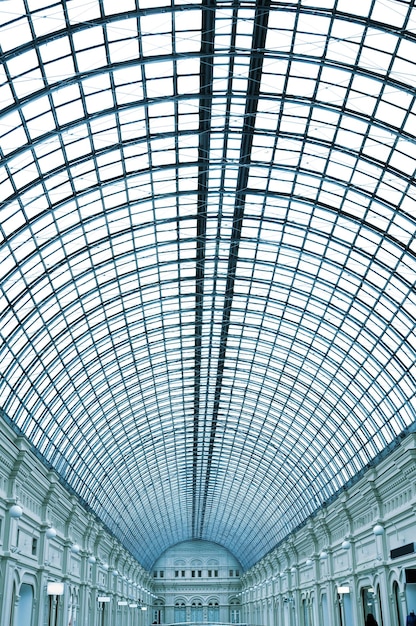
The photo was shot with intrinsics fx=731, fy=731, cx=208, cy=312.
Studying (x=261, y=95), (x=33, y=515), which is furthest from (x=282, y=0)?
(x=33, y=515)

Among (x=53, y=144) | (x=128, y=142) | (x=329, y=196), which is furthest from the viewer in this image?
(x=329, y=196)

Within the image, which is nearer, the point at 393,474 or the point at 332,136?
the point at 332,136

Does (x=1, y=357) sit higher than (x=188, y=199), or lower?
lower

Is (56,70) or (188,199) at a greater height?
(188,199)

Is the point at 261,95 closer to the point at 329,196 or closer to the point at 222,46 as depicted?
the point at 222,46

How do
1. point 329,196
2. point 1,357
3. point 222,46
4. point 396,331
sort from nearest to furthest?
point 222,46 → point 329,196 → point 1,357 → point 396,331

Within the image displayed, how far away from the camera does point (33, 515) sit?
1842 inches

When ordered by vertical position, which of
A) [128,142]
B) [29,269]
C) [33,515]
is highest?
[128,142]

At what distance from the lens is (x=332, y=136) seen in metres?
37.1

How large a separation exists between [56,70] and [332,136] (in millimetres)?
14439

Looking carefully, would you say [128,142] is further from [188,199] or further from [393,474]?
[393,474]

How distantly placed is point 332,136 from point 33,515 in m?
29.7

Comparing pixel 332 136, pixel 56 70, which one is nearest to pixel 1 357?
pixel 56 70

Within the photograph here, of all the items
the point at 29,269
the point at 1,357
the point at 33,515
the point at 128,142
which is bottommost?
the point at 33,515
